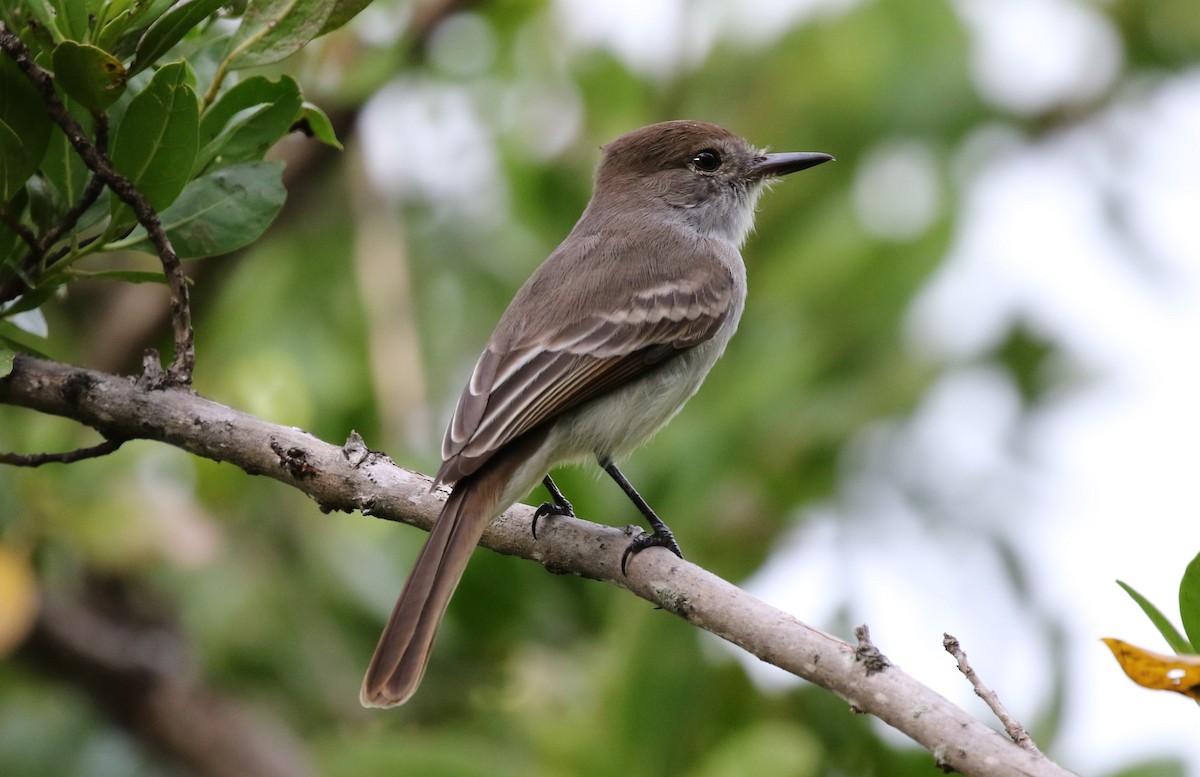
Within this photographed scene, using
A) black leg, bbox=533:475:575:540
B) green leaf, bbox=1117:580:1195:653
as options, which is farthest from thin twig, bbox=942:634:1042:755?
black leg, bbox=533:475:575:540

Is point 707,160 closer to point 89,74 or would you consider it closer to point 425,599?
point 425,599

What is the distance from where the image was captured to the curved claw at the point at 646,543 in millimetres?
3418

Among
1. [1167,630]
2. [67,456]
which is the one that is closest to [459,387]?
[67,456]

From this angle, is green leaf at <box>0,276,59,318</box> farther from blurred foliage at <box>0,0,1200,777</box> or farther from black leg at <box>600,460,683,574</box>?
blurred foliage at <box>0,0,1200,777</box>

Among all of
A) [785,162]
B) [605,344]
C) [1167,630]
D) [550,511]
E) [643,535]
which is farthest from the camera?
[785,162]

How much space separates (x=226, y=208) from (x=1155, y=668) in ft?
7.15

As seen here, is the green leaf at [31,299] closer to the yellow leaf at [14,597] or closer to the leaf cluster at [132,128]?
the leaf cluster at [132,128]

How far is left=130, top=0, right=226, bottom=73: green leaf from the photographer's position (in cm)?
286

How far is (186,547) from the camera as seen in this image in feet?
16.5

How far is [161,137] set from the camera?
9.74 ft

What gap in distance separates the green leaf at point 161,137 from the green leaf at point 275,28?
8.9 inches

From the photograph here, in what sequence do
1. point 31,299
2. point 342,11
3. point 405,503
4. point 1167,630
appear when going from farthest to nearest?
1. point 405,503
2. point 31,299
3. point 342,11
4. point 1167,630

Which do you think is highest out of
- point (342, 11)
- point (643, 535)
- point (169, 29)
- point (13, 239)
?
point (342, 11)

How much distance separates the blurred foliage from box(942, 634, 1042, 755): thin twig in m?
1.36
